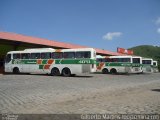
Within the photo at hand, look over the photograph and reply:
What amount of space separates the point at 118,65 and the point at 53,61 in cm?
1187

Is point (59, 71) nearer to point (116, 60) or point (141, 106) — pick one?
point (116, 60)

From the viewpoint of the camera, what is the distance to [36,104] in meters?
8.54

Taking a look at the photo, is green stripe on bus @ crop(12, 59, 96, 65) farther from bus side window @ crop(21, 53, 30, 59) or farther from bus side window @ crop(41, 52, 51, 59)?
bus side window @ crop(21, 53, 30, 59)

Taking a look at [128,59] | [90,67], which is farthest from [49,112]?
[128,59]

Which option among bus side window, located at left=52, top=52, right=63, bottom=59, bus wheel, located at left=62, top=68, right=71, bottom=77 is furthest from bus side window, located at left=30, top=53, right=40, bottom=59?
bus wheel, located at left=62, top=68, right=71, bottom=77

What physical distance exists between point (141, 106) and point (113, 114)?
1618mm

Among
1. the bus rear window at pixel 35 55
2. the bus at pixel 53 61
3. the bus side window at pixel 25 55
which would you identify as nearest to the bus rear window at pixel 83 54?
the bus at pixel 53 61

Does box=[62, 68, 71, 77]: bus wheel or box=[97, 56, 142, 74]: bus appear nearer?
box=[62, 68, 71, 77]: bus wheel

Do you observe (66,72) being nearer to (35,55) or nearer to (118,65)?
(35,55)

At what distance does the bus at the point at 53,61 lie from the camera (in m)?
24.4

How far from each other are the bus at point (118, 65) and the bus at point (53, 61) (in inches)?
398

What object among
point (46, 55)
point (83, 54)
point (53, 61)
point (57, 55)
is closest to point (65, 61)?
point (57, 55)

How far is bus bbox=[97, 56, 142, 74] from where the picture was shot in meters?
34.1

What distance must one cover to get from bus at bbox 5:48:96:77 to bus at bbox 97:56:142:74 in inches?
398
